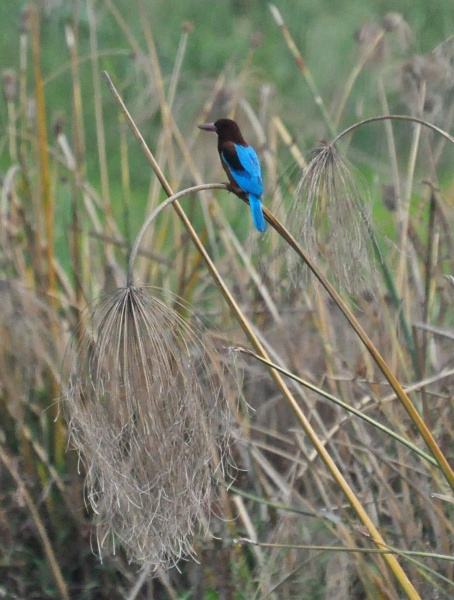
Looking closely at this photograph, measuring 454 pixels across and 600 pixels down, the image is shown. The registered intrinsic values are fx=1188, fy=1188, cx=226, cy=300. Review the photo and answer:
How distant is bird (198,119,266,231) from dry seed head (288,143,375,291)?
13 cm

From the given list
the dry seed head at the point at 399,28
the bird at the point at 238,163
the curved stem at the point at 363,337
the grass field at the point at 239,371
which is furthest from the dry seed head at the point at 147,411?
the dry seed head at the point at 399,28

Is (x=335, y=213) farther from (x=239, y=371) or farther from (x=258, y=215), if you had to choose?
(x=239, y=371)

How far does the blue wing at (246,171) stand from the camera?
82.2 inches

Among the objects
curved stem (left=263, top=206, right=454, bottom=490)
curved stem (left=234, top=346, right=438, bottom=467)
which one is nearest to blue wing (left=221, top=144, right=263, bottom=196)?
curved stem (left=263, top=206, right=454, bottom=490)

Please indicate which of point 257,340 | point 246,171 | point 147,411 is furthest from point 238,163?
point 147,411

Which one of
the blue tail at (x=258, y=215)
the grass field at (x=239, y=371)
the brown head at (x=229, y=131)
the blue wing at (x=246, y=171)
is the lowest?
the grass field at (x=239, y=371)

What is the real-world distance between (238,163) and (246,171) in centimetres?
3

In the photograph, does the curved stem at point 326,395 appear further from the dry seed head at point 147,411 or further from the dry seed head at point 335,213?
the dry seed head at point 335,213

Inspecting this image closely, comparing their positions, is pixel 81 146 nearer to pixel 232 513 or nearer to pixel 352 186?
pixel 232 513

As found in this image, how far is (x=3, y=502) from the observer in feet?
10.4

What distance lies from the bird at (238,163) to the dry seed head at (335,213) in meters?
0.13

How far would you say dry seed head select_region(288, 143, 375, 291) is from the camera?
189 cm

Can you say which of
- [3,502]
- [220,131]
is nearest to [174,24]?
[3,502]

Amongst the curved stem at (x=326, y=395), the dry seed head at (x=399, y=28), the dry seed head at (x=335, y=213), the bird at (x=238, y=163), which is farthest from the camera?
the dry seed head at (x=399, y=28)
